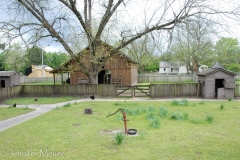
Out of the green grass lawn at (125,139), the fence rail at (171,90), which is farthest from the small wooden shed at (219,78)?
the green grass lawn at (125,139)

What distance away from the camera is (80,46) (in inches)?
773

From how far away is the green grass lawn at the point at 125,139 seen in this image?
5598 mm

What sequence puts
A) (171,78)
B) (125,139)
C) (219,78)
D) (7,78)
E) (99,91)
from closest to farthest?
1. (125,139)
2. (219,78)
3. (99,91)
4. (7,78)
5. (171,78)

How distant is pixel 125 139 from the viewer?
6797mm

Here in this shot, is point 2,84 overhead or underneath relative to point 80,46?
underneath

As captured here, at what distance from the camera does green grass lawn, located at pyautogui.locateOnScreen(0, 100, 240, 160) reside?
220 inches

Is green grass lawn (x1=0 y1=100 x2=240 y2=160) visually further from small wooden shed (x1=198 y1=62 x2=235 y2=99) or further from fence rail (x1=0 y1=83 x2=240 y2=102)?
fence rail (x1=0 y1=83 x2=240 y2=102)

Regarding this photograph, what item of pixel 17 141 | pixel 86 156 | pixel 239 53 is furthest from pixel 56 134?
pixel 239 53

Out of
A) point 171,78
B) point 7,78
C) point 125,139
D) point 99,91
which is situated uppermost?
point 7,78

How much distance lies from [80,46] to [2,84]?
13.4 meters

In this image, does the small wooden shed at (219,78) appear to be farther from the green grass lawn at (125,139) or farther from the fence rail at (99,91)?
the green grass lawn at (125,139)

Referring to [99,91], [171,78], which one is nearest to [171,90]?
[99,91]

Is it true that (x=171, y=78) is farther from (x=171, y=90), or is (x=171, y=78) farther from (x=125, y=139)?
(x=125, y=139)

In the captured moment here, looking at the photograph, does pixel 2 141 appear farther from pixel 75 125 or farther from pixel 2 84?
pixel 2 84
